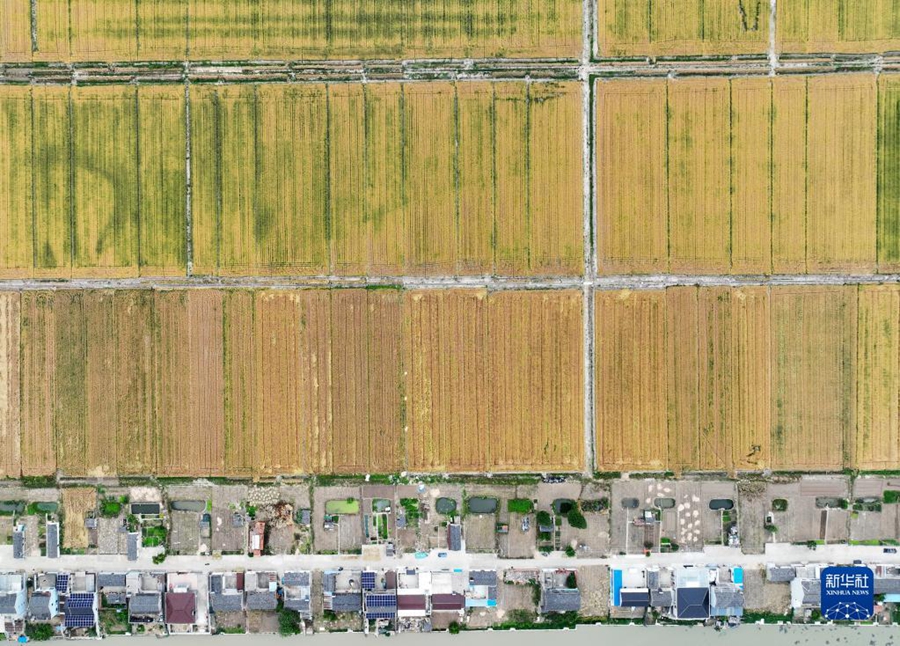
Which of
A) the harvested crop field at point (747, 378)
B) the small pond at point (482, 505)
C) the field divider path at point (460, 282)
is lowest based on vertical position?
the small pond at point (482, 505)

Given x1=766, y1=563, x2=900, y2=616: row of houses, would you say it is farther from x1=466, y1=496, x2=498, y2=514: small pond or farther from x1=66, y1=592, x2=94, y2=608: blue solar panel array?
x1=66, y1=592, x2=94, y2=608: blue solar panel array

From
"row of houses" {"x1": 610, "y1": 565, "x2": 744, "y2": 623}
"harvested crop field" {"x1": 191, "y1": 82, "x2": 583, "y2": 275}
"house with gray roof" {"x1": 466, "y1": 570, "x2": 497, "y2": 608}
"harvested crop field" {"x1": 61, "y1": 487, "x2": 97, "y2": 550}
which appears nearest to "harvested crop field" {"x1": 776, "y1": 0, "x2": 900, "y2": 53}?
"harvested crop field" {"x1": 191, "y1": 82, "x2": 583, "y2": 275}

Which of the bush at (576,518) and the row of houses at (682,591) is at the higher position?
the bush at (576,518)

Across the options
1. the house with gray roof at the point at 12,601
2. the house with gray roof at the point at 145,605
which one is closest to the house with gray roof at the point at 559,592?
the house with gray roof at the point at 145,605

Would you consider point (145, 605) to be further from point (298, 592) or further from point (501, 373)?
point (501, 373)

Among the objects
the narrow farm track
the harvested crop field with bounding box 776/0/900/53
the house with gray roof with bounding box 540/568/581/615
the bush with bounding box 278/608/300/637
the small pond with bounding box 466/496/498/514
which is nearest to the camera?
the house with gray roof with bounding box 540/568/581/615

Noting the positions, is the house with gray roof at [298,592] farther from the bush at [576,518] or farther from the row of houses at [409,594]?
the bush at [576,518]
